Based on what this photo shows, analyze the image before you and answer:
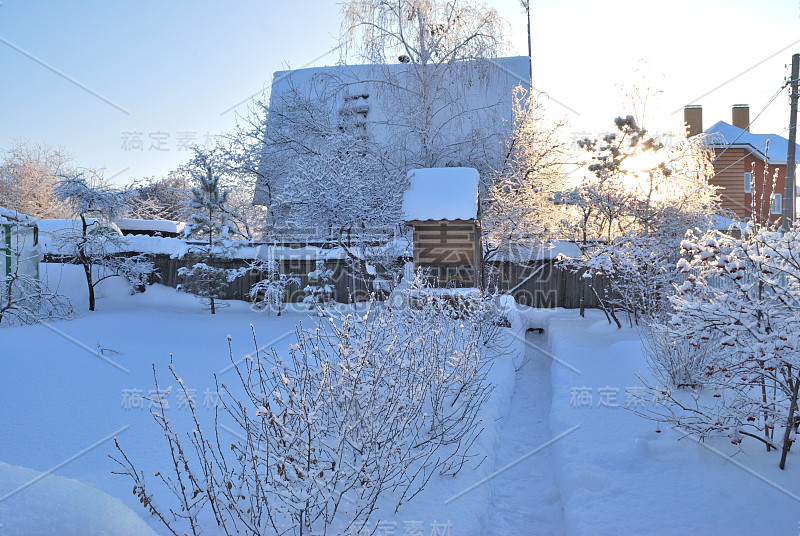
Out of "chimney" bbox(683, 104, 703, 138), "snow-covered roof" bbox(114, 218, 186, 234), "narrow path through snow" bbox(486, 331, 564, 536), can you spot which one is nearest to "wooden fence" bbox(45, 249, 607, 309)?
"snow-covered roof" bbox(114, 218, 186, 234)

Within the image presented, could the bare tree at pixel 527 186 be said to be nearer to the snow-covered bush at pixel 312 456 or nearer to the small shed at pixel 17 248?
the snow-covered bush at pixel 312 456

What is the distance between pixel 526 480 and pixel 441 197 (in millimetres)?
7052

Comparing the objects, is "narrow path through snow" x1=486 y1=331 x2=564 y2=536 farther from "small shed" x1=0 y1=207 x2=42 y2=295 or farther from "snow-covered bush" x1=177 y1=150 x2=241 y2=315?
"small shed" x1=0 y1=207 x2=42 y2=295

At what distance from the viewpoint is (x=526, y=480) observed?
16.8 ft

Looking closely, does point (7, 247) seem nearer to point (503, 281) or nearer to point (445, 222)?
point (445, 222)

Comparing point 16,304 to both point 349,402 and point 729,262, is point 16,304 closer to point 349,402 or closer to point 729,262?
point 349,402

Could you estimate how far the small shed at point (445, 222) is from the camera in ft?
36.8

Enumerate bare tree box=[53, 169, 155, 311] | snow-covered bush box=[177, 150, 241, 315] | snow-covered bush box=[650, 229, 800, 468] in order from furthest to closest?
snow-covered bush box=[177, 150, 241, 315]
bare tree box=[53, 169, 155, 311]
snow-covered bush box=[650, 229, 800, 468]

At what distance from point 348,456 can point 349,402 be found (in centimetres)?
91

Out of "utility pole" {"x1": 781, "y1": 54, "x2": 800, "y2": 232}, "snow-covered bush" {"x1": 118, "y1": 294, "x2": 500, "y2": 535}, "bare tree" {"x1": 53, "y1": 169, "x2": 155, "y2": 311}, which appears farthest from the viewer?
"bare tree" {"x1": 53, "y1": 169, "x2": 155, "y2": 311}

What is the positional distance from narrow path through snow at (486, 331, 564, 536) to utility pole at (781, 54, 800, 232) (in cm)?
641

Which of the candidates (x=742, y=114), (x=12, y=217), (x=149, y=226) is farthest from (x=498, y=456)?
(x=742, y=114)

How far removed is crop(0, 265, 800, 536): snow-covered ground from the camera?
3609 millimetres

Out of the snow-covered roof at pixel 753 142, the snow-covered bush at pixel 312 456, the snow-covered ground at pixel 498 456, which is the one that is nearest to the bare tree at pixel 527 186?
the snow-covered ground at pixel 498 456
